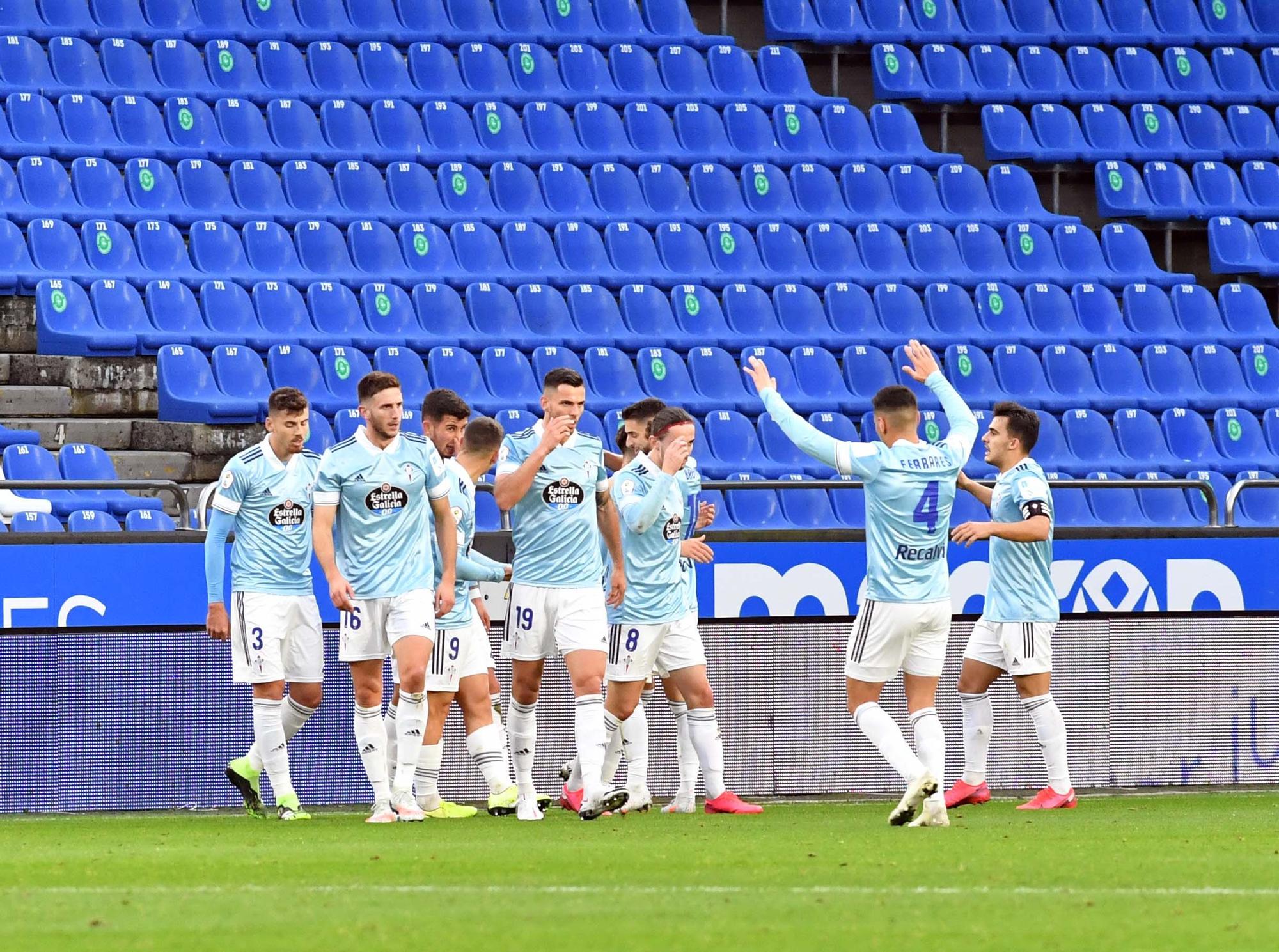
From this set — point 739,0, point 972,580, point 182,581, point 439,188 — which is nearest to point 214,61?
point 439,188

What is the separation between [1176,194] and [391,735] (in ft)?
39.6

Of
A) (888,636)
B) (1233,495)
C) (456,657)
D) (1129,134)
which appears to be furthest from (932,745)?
(1129,134)

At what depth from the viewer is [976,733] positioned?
35.3 ft

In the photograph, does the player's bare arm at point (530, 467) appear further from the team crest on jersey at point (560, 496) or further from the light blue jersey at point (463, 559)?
the light blue jersey at point (463, 559)

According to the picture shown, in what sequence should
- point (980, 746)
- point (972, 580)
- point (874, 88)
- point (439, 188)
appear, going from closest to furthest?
point (980, 746) → point (972, 580) → point (439, 188) → point (874, 88)

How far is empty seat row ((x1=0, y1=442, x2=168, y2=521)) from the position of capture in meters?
13.2

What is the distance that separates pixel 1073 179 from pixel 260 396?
9247 mm

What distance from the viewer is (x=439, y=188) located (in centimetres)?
1766

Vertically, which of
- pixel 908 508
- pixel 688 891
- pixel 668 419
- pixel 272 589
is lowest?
pixel 688 891

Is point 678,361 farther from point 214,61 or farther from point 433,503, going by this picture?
point 433,503

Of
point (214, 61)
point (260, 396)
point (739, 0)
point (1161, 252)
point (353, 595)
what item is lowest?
point (353, 595)

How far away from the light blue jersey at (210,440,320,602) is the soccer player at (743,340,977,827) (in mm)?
2467

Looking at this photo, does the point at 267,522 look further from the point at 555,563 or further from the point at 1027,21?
the point at 1027,21

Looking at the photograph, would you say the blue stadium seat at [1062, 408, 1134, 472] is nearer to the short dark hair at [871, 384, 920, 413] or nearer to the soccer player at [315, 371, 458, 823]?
the short dark hair at [871, 384, 920, 413]
